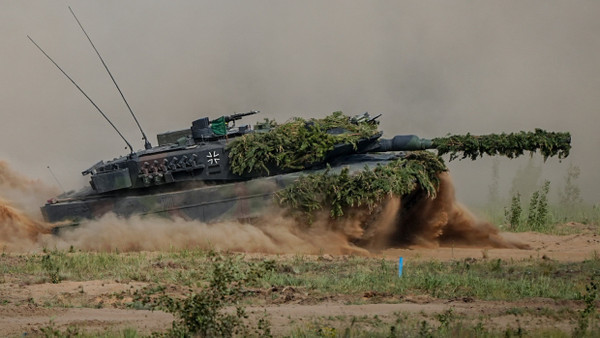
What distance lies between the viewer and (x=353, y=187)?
21.0 meters

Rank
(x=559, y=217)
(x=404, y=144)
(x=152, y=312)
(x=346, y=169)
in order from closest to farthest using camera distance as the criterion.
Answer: (x=152, y=312)
(x=346, y=169)
(x=404, y=144)
(x=559, y=217)

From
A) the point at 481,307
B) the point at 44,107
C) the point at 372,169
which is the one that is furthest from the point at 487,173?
the point at 481,307

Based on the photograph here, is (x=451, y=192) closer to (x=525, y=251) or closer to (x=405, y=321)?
(x=525, y=251)

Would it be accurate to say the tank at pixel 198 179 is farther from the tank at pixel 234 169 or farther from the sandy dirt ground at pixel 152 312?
the sandy dirt ground at pixel 152 312

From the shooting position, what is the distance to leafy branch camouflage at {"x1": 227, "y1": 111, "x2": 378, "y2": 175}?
21.6 m

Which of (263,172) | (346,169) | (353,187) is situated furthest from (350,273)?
(263,172)

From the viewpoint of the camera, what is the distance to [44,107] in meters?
40.0

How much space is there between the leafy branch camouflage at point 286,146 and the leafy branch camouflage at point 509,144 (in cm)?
204

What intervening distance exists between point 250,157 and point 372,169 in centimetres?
266

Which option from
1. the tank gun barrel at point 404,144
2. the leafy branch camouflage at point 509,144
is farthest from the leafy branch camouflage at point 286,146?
the leafy branch camouflage at point 509,144

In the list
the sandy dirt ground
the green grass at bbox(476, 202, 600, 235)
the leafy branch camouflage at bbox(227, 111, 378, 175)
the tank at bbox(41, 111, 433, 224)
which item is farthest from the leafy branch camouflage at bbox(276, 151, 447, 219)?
the sandy dirt ground

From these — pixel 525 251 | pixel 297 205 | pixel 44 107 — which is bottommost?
pixel 525 251

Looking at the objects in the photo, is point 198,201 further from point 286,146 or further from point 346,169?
point 346,169

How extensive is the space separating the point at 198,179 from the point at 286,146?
81.7 inches
